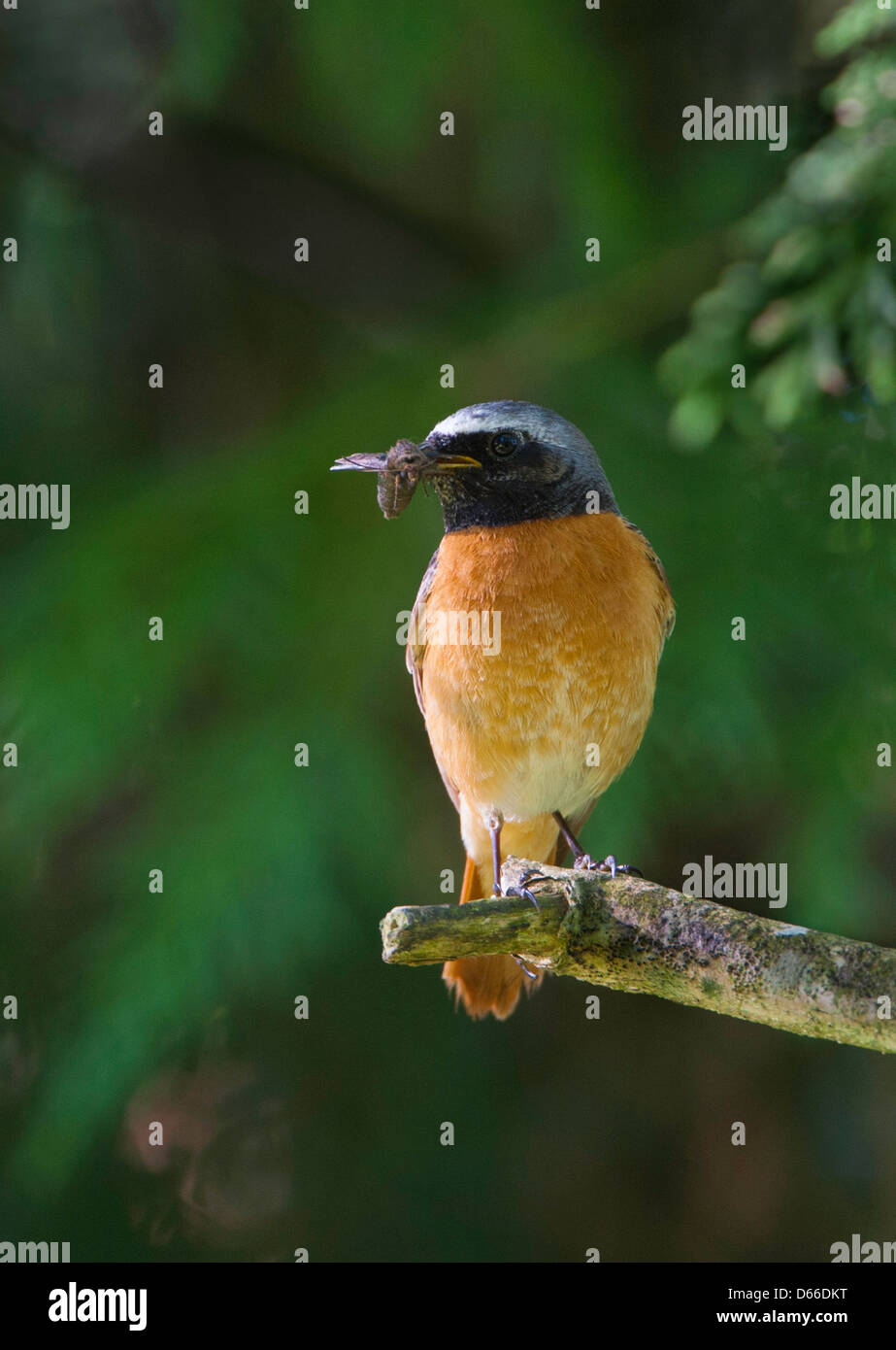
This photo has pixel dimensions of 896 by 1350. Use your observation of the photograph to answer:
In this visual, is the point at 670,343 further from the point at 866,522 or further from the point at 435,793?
the point at 435,793

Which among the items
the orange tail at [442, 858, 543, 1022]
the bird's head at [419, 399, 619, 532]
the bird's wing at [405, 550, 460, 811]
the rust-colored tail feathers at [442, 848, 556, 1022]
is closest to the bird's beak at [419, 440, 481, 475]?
the bird's head at [419, 399, 619, 532]

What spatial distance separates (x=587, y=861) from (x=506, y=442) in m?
1.31

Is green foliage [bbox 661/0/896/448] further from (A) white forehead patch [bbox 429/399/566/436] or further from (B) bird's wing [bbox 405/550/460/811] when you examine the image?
(B) bird's wing [bbox 405/550/460/811]

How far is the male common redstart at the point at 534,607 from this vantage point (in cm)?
395

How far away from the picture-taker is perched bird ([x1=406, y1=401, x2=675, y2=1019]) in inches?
156

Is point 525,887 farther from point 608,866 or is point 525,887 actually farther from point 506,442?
point 506,442

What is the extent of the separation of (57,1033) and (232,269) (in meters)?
3.36

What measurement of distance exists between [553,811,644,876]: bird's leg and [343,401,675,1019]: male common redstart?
0.07 feet

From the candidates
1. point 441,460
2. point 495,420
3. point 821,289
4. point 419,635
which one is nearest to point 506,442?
point 495,420

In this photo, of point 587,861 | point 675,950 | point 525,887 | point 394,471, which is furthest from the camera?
point 587,861

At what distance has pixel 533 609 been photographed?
13.0 feet

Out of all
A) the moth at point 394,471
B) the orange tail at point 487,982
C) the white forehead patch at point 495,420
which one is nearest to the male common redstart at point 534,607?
the white forehead patch at point 495,420

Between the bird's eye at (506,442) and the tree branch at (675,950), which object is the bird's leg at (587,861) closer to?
the tree branch at (675,950)

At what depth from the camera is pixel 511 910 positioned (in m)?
2.97
